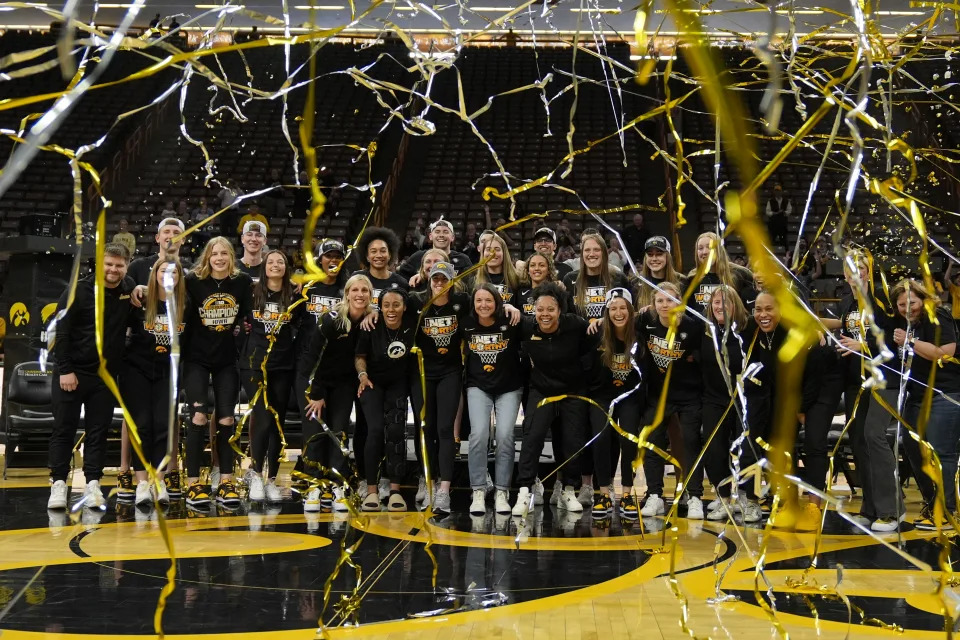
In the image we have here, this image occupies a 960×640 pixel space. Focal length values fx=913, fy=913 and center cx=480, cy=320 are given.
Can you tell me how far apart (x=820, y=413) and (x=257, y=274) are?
3.28m

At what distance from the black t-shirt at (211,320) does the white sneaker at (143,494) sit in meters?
0.69

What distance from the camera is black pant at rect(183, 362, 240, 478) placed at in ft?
15.6

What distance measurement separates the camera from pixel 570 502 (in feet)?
15.9

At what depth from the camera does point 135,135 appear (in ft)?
46.1

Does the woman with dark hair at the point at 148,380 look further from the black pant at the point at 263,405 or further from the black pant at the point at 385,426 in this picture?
the black pant at the point at 385,426

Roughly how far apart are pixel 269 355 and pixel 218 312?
35 centimetres

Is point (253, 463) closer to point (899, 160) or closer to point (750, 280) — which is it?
point (750, 280)

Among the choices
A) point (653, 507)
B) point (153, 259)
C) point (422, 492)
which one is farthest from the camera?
point (153, 259)

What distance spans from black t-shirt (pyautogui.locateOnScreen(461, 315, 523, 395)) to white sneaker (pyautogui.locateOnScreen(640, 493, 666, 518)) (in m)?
0.91

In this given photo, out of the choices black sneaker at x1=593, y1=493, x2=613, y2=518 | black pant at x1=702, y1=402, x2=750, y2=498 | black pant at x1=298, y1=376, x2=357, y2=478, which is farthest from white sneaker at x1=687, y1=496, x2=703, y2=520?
black pant at x1=298, y1=376, x2=357, y2=478

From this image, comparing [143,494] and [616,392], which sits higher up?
[616,392]

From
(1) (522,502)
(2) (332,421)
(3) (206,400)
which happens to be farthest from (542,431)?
(3) (206,400)

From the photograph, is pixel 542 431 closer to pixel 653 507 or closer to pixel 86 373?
pixel 653 507

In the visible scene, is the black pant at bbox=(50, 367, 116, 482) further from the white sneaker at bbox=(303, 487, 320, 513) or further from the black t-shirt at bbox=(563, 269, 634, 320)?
the black t-shirt at bbox=(563, 269, 634, 320)
